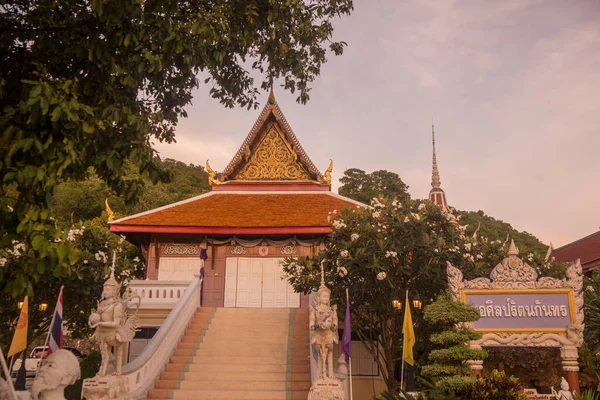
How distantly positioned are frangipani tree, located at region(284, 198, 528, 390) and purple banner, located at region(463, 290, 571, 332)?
216 cm

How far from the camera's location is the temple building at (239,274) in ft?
35.9

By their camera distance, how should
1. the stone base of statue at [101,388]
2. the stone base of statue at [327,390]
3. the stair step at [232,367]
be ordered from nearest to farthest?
the stone base of statue at [101,388] → the stone base of statue at [327,390] → the stair step at [232,367]

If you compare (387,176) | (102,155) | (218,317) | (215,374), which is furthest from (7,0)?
(387,176)

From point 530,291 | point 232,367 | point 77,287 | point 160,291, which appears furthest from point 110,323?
point 530,291

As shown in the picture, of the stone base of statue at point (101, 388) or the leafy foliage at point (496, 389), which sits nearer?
the stone base of statue at point (101, 388)

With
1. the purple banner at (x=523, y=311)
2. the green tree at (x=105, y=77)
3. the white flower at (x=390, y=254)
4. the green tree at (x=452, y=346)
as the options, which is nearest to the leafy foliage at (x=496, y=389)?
the green tree at (x=452, y=346)

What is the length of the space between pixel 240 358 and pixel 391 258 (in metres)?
4.14

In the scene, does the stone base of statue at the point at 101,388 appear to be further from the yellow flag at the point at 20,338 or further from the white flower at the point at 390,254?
the white flower at the point at 390,254

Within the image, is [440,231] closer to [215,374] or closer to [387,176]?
[215,374]

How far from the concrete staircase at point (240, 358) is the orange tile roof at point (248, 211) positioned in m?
3.86

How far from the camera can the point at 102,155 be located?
6145mm

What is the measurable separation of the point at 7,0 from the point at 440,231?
1004 centimetres

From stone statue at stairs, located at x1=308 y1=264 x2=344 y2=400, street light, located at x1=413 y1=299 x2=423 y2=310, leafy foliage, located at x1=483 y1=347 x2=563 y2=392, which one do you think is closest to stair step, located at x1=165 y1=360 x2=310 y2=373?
stone statue at stairs, located at x1=308 y1=264 x2=344 y2=400

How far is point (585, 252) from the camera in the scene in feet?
82.5
